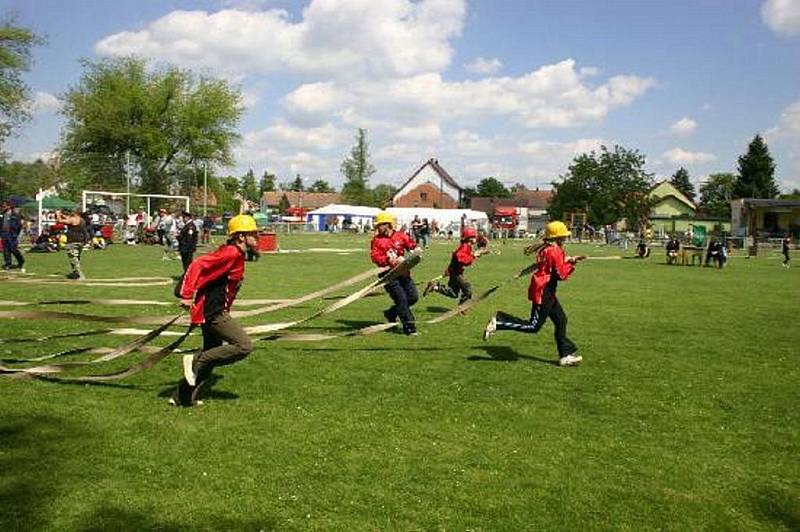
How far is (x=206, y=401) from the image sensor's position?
7.83 meters

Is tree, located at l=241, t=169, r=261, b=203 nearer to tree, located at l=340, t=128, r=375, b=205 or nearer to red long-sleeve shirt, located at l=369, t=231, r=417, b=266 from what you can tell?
tree, located at l=340, t=128, r=375, b=205

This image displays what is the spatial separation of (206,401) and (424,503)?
11.6ft

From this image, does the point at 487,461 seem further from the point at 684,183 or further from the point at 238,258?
the point at 684,183

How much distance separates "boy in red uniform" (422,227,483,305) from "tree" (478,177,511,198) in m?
141

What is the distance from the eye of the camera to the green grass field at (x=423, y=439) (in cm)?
505

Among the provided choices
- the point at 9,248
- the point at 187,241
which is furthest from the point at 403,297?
the point at 9,248

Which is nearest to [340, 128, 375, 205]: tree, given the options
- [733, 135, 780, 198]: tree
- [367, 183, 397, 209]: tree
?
[367, 183, 397, 209]: tree

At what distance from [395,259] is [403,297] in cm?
73

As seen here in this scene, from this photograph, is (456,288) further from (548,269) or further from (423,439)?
(423,439)

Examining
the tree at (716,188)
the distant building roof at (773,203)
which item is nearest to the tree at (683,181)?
the tree at (716,188)

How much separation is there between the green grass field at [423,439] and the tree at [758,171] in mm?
99083

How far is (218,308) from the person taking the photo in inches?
305

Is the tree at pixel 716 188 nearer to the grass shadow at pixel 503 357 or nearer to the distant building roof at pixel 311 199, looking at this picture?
the distant building roof at pixel 311 199

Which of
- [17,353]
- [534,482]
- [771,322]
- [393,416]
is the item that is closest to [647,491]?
[534,482]
